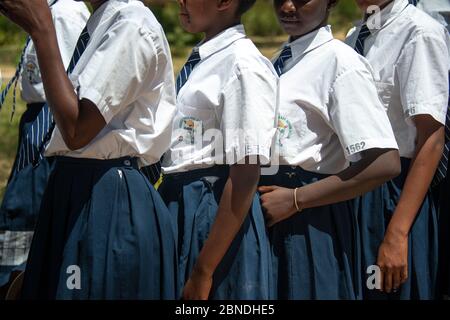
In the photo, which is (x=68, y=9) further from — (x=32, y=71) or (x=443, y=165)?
(x=443, y=165)

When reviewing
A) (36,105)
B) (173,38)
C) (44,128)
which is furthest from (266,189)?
(173,38)

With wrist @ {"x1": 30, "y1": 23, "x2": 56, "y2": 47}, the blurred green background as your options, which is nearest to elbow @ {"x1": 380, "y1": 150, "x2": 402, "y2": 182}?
wrist @ {"x1": 30, "y1": 23, "x2": 56, "y2": 47}

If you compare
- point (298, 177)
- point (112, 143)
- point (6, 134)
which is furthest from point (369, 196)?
point (6, 134)

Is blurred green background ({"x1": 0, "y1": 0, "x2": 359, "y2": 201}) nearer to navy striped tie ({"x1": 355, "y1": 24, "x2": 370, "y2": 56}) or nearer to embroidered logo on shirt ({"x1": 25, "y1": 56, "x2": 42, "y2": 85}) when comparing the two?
embroidered logo on shirt ({"x1": 25, "y1": 56, "x2": 42, "y2": 85})

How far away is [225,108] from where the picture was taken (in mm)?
3289

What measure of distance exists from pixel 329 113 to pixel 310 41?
32 cm

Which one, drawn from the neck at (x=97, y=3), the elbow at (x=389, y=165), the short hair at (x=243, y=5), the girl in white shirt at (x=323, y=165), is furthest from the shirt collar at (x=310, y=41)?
the neck at (x=97, y=3)

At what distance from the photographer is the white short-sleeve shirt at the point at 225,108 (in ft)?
10.7

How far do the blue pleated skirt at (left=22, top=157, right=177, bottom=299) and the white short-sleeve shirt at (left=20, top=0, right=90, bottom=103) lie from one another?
142 centimetres

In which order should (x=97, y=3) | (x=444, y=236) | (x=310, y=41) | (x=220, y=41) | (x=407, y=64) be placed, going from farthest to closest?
1. (x=444, y=236)
2. (x=407, y=64)
3. (x=310, y=41)
4. (x=220, y=41)
5. (x=97, y=3)

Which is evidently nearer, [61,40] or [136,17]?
[136,17]

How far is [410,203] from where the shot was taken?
12.5ft

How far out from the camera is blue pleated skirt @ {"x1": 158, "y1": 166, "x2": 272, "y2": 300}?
11.1ft

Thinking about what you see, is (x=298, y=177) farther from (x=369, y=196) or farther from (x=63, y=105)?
(x=63, y=105)
